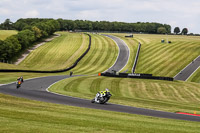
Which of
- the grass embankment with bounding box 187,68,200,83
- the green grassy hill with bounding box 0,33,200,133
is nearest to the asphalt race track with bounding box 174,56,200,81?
Result: the grass embankment with bounding box 187,68,200,83

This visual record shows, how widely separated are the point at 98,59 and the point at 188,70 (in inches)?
1321

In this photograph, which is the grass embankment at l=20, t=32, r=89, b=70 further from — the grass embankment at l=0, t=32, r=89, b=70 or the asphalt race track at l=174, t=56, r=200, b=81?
the asphalt race track at l=174, t=56, r=200, b=81

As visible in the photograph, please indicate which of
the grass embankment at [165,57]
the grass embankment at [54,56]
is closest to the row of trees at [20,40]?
the grass embankment at [54,56]

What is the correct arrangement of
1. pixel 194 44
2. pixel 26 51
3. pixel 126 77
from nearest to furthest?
pixel 126 77 → pixel 194 44 → pixel 26 51

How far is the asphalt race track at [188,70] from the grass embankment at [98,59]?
2305cm

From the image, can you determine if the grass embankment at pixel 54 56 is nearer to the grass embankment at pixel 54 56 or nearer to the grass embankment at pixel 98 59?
the grass embankment at pixel 54 56

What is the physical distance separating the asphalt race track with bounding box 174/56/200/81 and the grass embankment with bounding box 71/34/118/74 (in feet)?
75.6

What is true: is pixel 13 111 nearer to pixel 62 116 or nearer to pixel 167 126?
pixel 62 116

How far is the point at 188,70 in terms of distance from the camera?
260ft

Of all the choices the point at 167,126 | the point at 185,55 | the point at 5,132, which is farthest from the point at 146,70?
the point at 5,132

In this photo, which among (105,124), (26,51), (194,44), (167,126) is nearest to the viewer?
(105,124)

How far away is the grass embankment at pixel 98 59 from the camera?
8831 cm

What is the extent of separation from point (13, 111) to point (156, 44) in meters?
104

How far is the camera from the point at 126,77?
6097cm
